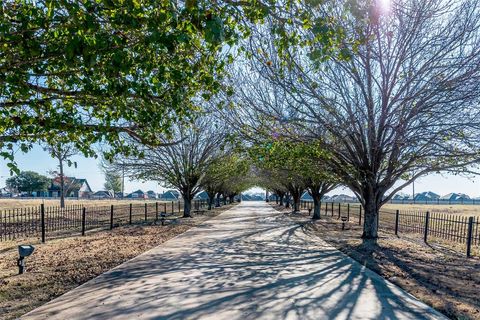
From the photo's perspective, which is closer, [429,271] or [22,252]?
[22,252]

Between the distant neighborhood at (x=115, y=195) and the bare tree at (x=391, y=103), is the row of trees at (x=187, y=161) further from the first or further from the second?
the distant neighborhood at (x=115, y=195)

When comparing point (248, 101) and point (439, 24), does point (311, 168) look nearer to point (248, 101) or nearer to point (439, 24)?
point (248, 101)

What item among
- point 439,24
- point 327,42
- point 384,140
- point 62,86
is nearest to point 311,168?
point 384,140

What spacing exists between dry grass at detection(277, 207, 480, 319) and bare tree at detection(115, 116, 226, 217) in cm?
1317

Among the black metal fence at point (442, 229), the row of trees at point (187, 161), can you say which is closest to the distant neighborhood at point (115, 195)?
the row of trees at point (187, 161)

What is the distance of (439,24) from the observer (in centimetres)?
1122

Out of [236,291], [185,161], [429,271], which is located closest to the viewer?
[236,291]

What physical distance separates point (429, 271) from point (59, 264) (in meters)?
8.70

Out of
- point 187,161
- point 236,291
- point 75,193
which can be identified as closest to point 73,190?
point 75,193

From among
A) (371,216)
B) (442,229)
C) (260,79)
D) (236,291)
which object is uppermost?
(260,79)

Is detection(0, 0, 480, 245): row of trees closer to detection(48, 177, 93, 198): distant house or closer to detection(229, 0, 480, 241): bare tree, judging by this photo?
detection(229, 0, 480, 241): bare tree

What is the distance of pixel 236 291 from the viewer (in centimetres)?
672

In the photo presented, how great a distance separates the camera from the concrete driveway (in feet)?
18.1

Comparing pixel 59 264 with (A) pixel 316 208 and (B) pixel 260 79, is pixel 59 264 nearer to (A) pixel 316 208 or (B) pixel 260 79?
(B) pixel 260 79
